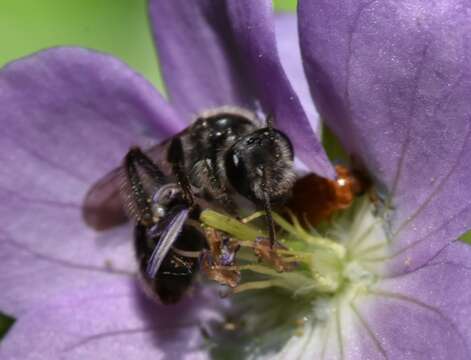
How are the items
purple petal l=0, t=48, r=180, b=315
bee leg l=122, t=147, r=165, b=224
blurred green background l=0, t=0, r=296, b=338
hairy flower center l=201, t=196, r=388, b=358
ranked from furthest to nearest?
blurred green background l=0, t=0, r=296, b=338 → purple petal l=0, t=48, r=180, b=315 → hairy flower center l=201, t=196, r=388, b=358 → bee leg l=122, t=147, r=165, b=224

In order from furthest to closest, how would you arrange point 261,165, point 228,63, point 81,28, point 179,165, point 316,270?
point 81,28, point 228,63, point 316,270, point 179,165, point 261,165

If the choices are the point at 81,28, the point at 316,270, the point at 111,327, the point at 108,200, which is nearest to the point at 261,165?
the point at 316,270

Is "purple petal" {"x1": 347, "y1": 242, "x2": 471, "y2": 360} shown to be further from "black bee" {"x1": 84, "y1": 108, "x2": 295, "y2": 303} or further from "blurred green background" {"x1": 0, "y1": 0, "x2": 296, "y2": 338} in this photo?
"blurred green background" {"x1": 0, "y1": 0, "x2": 296, "y2": 338}

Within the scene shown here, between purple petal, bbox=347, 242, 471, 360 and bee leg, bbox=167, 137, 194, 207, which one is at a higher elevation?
bee leg, bbox=167, 137, 194, 207

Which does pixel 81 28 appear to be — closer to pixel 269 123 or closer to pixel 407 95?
pixel 269 123

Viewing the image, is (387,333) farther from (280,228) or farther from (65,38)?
(65,38)

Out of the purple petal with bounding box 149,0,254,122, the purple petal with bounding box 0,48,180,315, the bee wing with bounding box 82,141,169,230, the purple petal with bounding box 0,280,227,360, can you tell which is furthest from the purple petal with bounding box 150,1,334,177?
the purple petal with bounding box 0,280,227,360

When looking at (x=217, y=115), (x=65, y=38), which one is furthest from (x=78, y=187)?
(x=65, y=38)
